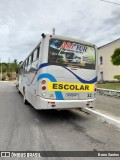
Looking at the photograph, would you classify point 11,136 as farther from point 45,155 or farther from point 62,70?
point 62,70

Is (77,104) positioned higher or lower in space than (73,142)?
higher

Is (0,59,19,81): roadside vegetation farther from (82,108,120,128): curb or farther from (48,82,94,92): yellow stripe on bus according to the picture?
(48,82,94,92): yellow stripe on bus

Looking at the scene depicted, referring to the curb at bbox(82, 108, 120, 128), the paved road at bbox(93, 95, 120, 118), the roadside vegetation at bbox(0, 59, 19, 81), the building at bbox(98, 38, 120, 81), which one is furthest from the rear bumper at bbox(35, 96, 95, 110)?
the roadside vegetation at bbox(0, 59, 19, 81)

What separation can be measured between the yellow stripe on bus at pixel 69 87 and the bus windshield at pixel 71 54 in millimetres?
724

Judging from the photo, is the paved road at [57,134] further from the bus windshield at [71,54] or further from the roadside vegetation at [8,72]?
the roadside vegetation at [8,72]

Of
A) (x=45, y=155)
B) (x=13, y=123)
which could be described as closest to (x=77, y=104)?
(x=13, y=123)

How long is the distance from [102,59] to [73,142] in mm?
28680

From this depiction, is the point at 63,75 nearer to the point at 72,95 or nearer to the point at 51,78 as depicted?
the point at 51,78

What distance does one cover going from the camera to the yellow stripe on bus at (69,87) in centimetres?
628

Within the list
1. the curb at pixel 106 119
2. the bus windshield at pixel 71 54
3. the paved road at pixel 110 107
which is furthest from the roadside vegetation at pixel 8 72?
the bus windshield at pixel 71 54

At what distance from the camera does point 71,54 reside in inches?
264

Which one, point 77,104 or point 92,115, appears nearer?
point 77,104

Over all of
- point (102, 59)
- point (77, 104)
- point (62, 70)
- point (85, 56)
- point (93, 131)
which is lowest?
point (93, 131)

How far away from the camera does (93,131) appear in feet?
18.8
